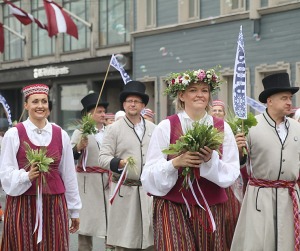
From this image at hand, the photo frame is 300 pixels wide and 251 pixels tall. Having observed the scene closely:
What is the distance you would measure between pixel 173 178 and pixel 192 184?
152mm

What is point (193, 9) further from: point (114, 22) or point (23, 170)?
point (23, 170)

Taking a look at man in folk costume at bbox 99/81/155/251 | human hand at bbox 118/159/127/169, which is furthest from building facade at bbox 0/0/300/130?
human hand at bbox 118/159/127/169

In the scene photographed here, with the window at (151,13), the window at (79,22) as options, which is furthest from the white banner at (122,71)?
the window at (79,22)

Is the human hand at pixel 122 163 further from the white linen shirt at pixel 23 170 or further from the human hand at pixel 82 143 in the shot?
the human hand at pixel 82 143

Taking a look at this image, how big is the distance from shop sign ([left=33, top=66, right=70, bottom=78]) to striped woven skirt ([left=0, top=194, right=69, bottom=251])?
21408 mm

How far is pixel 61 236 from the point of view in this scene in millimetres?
6254

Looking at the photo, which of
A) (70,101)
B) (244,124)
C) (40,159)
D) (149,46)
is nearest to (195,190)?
(40,159)

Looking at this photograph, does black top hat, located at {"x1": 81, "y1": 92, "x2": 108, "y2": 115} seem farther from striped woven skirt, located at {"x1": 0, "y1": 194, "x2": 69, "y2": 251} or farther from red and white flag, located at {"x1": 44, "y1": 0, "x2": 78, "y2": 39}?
red and white flag, located at {"x1": 44, "y1": 0, "x2": 78, "y2": 39}

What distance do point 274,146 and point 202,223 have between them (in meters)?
1.47

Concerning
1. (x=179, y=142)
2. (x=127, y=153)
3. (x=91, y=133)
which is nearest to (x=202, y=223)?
(x=179, y=142)

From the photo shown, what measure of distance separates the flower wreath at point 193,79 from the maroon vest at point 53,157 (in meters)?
1.24

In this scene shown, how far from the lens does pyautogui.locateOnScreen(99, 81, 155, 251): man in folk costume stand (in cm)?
780

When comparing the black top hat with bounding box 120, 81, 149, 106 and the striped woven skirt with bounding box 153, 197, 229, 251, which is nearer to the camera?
the striped woven skirt with bounding box 153, 197, 229, 251

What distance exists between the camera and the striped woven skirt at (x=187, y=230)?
211 inches
